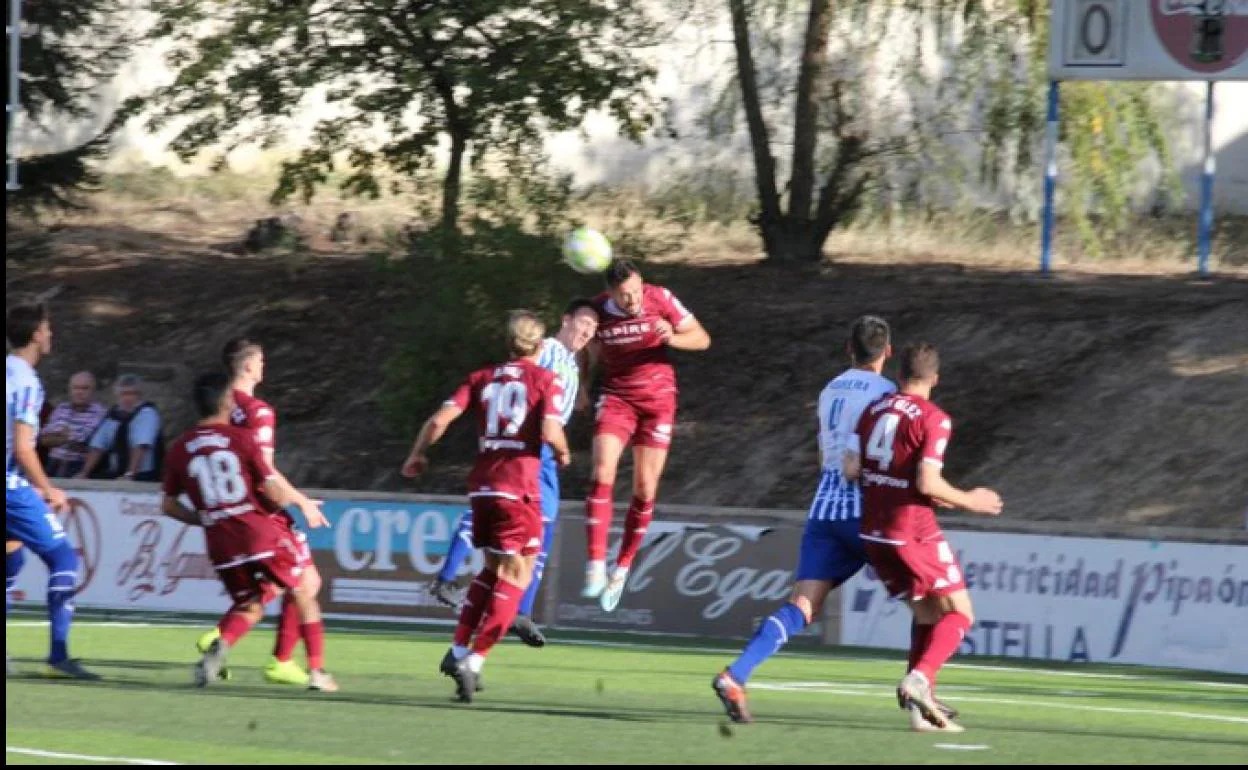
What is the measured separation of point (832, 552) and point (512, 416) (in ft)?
5.80

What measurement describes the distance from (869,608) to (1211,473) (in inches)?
226

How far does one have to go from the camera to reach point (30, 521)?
505 inches

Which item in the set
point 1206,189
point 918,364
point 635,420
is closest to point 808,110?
point 1206,189

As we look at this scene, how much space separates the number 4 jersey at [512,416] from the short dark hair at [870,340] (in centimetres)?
154

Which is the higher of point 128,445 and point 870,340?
point 870,340

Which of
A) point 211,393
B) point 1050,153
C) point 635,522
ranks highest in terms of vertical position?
point 1050,153

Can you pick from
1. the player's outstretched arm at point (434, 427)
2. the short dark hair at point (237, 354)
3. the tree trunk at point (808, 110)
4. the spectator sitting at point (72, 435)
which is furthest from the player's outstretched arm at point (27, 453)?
the tree trunk at point (808, 110)

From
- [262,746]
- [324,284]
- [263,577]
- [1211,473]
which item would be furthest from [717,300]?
[262,746]

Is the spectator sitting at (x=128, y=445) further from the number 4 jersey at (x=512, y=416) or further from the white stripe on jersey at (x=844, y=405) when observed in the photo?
the white stripe on jersey at (x=844, y=405)

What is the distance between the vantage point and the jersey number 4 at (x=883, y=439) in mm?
10977

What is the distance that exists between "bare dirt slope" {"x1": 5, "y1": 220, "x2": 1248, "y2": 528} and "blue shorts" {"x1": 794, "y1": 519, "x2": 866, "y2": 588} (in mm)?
10705

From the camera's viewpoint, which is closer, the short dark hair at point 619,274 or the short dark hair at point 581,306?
the short dark hair at point 619,274

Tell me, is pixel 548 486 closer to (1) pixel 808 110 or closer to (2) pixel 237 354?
(2) pixel 237 354

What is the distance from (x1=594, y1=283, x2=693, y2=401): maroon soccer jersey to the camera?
47.0 ft
